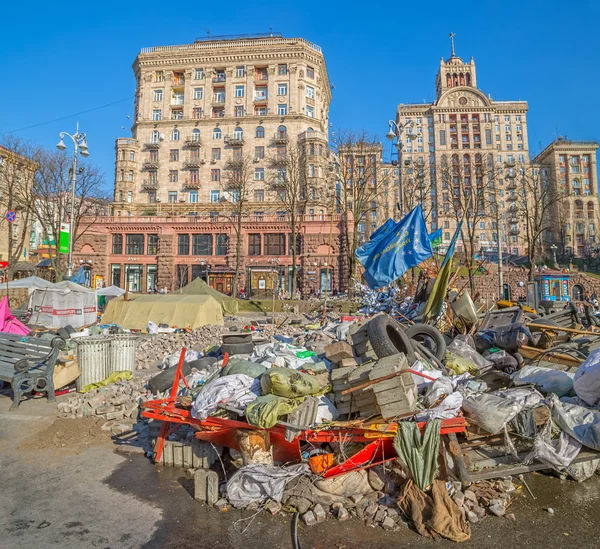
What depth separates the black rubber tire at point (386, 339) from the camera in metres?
6.16

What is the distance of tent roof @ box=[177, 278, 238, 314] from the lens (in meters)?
24.5

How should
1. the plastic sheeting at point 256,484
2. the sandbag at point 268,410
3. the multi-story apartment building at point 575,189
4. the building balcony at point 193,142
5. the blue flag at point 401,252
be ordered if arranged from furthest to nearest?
the multi-story apartment building at point 575,189 < the building balcony at point 193,142 < the blue flag at point 401,252 < the sandbag at point 268,410 < the plastic sheeting at point 256,484

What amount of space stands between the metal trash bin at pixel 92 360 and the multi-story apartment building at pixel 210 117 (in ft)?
140

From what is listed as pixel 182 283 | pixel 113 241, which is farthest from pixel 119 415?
pixel 113 241

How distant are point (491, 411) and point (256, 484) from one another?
2.73m

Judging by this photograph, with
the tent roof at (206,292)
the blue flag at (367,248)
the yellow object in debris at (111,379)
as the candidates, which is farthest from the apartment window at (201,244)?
the yellow object in debris at (111,379)

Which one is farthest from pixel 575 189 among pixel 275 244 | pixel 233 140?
pixel 275 244

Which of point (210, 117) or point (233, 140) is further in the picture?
point (210, 117)

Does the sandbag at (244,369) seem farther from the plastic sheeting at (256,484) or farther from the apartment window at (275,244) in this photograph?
the apartment window at (275,244)

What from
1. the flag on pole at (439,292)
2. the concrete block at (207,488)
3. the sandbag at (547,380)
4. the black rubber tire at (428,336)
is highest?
the flag on pole at (439,292)

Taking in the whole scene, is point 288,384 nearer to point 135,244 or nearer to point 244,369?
point 244,369

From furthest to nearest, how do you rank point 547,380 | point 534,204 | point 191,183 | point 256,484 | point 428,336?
1. point 191,183
2. point 534,204
3. point 428,336
4. point 547,380
5. point 256,484

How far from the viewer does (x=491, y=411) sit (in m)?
4.50

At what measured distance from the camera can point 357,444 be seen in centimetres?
464
